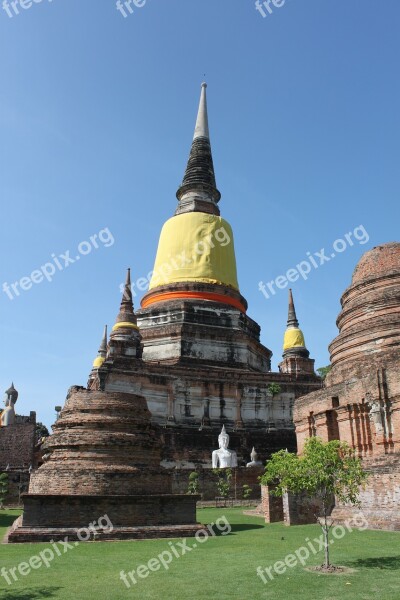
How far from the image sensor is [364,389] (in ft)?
53.5

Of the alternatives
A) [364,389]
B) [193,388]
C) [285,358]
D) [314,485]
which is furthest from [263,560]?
[285,358]

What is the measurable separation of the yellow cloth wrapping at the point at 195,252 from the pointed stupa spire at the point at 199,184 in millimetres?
1341

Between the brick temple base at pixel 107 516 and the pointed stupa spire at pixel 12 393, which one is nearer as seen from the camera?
the brick temple base at pixel 107 516

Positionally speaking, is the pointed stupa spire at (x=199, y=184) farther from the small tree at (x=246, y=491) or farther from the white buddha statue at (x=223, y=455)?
the small tree at (x=246, y=491)

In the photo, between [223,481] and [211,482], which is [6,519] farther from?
[223,481]

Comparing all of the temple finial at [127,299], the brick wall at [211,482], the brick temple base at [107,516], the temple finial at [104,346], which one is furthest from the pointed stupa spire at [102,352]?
the brick temple base at [107,516]

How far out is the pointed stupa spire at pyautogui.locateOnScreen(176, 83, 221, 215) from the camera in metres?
40.2

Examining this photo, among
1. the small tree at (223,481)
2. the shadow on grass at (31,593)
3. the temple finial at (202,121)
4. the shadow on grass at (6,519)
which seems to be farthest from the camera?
the temple finial at (202,121)

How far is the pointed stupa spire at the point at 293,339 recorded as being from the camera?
40.2 m

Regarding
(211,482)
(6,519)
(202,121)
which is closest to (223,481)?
(211,482)

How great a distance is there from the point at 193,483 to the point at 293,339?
1988 cm

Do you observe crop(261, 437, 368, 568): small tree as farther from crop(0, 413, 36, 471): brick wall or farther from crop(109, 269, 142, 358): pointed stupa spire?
crop(0, 413, 36, 471): brick wall

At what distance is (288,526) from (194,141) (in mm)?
35836

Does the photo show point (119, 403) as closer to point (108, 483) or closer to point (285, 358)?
point (108, 483)
